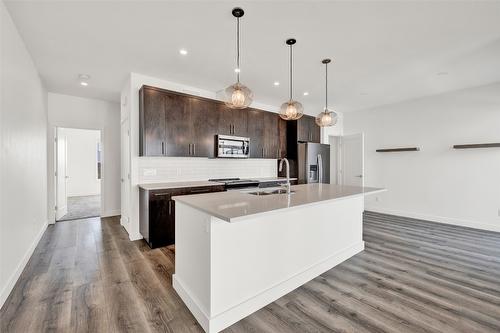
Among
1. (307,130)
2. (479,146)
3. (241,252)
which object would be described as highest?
(307,130)

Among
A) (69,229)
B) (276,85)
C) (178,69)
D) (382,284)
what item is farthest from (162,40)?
(69,229)

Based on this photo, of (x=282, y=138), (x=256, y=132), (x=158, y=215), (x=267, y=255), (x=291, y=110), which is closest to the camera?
(x=267, y=255)

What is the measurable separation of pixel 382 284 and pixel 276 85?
3.35 m

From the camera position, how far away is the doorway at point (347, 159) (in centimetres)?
596

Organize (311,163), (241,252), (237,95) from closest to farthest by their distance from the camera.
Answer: (241,252) → (237,95) → (311,163)

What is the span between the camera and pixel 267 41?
2.68m

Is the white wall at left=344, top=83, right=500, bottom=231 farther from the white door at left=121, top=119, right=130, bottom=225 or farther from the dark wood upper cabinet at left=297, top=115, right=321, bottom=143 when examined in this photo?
the white door at left=121, top=119, right=130, bottom=225

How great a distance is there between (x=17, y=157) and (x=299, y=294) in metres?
3.25

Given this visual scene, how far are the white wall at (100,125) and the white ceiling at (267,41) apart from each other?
0.66m

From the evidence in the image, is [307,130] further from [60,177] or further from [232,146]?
[60,177]

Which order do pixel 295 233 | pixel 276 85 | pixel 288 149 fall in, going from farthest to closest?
pixel 288 149 → pixel 276 85 → pixel 295 233

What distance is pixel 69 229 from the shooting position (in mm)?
4285

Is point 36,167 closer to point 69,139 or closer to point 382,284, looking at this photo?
point 382,284

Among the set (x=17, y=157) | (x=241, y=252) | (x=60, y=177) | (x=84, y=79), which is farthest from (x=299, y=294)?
(x=60, y=177)
